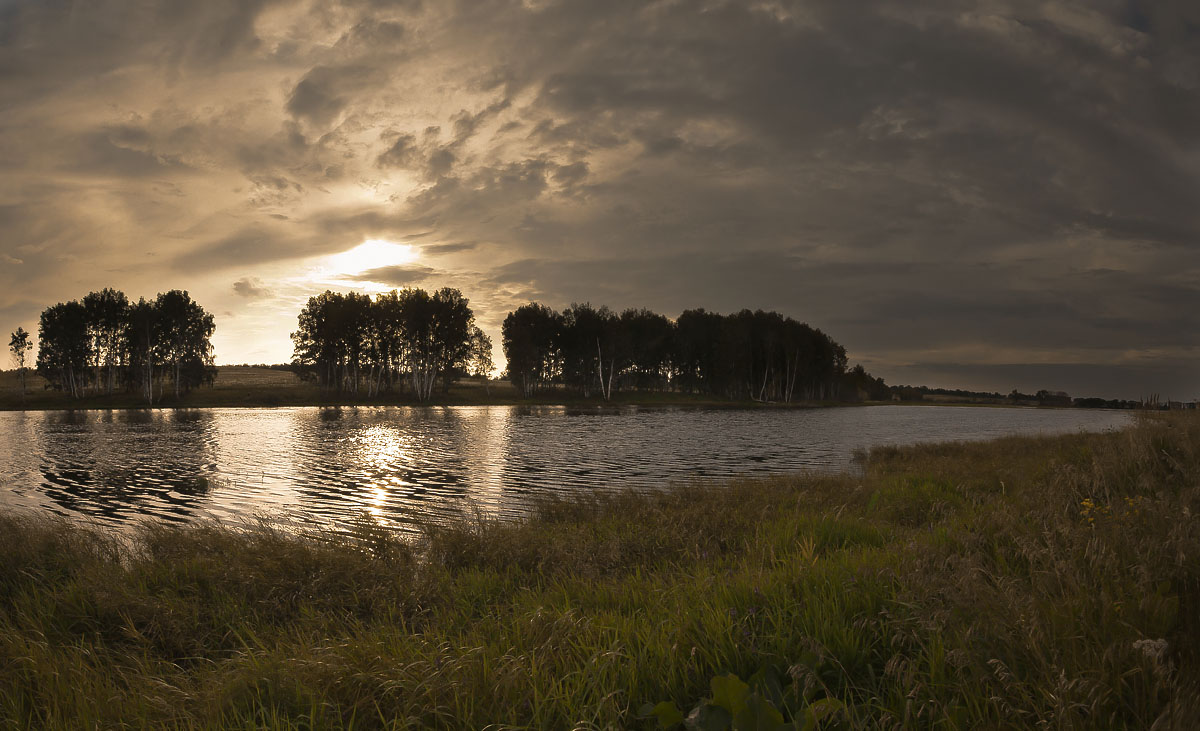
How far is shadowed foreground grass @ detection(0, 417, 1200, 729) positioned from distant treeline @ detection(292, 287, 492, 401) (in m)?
83.6

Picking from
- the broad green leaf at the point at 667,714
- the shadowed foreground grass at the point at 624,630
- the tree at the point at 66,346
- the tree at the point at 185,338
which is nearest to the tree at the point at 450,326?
the tree at the point at 185,338

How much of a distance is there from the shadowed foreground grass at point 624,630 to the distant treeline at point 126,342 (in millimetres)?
90830

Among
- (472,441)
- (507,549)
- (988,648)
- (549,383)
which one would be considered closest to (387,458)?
(472,441)

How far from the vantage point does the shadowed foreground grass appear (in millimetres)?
2879

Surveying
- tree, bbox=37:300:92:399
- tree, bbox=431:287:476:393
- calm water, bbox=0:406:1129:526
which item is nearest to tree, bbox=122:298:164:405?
tree, bbox=37:300:92:399

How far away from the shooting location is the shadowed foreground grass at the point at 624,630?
9.45 feet

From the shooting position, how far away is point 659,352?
4466 inches

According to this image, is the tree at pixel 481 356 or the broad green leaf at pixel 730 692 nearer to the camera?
the broad green leaf at pixel 730 692

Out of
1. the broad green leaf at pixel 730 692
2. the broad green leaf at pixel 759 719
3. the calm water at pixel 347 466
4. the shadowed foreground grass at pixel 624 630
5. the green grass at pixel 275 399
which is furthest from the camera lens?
the green grass at pixel 275 399

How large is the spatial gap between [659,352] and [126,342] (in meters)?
85.4

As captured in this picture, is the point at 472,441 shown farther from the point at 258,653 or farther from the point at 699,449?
the point at 258,653

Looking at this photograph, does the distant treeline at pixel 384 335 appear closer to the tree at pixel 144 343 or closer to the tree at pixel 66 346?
the tree at pixel 144 343

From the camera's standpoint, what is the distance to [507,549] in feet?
26.4

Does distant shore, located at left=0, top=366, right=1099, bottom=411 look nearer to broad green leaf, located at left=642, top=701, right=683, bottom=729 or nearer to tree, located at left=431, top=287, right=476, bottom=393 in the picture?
tree, located at left=431, top=287, right=476, bottom=393
